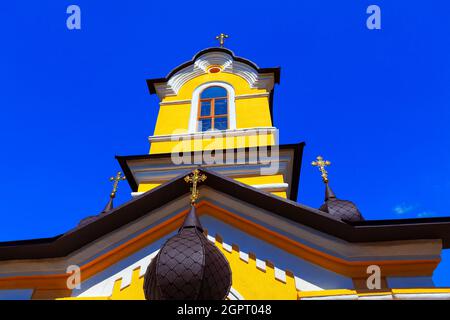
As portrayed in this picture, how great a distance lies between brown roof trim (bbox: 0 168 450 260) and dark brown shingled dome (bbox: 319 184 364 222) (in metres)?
1.92

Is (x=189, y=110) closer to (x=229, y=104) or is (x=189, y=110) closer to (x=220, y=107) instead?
(x=220, y=107)

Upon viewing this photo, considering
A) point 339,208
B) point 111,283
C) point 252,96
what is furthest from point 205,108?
point 111,283

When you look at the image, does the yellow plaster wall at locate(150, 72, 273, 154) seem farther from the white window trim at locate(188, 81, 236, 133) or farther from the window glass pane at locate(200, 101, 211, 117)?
the window glass pane at locate(200, 101, 211, 117)

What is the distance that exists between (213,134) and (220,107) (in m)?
1.66

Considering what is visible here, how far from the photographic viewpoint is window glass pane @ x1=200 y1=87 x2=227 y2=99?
10.2 metres

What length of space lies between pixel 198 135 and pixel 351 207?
3.97 m

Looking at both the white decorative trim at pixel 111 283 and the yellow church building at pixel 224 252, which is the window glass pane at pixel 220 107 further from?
the white decorative trim at pixel 111 283

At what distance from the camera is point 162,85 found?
10.5 meters

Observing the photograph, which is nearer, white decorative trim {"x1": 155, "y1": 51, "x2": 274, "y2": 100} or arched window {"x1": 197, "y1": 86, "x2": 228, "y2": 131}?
arched window {"x1": 197, "y1": 86, "x2": 228, "y2": 131}

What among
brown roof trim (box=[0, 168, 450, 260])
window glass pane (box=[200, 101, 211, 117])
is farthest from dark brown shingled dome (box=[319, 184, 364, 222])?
window glass pane (box=[200, 101, 211, 117])

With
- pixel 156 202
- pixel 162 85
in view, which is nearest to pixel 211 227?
pixel 156 202

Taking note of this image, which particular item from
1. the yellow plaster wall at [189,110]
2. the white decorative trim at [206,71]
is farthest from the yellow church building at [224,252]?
the white decorative trim at [206,71]
